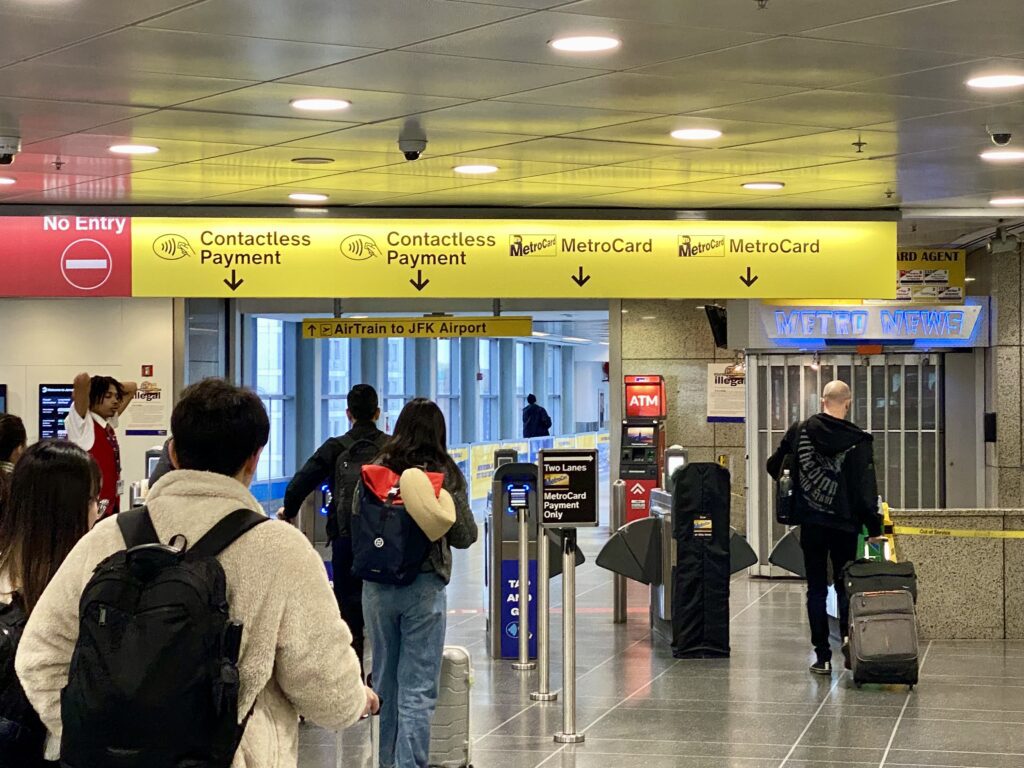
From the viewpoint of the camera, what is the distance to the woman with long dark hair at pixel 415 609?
5812mm

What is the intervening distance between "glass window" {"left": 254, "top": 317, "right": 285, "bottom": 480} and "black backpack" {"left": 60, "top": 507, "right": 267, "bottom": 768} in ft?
53.3

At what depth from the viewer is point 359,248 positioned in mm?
9922

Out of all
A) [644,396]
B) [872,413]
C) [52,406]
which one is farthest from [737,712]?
[52,406]

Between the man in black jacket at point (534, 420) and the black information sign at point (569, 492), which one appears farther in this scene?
the man in black jacket at point (534, 420)

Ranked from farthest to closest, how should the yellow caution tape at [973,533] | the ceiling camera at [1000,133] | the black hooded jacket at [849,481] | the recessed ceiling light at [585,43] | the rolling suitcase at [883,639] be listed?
1. the yellow caution tape at [973,533]
2. the black hooded jacket at [849,481]
3. the rolling suitcase at [883,639]
4. the ceiling camera at [1000,133]
5. the recessed ceiling light at [585,43]

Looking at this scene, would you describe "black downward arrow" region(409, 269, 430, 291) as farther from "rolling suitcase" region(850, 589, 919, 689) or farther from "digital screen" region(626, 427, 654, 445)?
"digital screen" region(626, 427, 654, 445)

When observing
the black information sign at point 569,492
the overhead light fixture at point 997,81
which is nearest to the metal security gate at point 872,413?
the black information sign at point 569,492

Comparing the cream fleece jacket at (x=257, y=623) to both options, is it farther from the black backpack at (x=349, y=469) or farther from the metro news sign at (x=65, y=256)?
the metro news sign at (x=65, y=256)

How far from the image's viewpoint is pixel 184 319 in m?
14.2

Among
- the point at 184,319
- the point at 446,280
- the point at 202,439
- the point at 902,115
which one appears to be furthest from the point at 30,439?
the point at 202,439

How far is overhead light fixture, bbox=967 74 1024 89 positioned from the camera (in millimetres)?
6358

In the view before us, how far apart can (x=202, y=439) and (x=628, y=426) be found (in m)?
12.4

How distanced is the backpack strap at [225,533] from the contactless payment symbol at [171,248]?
24.3ft

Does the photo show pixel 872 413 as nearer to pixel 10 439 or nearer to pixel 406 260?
pixel 406 260
